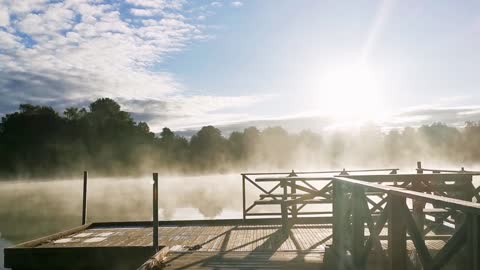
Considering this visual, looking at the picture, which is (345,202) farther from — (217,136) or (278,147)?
(278,147)

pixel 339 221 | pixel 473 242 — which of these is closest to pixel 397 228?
pixel 473 242

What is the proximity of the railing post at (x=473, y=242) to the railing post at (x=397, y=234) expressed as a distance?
0.92 m

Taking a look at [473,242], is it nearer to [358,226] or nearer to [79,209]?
[358,226]

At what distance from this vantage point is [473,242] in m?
2.36

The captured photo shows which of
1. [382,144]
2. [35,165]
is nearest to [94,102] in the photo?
[35,165]

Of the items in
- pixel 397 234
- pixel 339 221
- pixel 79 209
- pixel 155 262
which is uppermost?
pixel 397 234

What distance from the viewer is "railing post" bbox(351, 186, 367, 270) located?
176 inches

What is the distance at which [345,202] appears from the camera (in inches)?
218

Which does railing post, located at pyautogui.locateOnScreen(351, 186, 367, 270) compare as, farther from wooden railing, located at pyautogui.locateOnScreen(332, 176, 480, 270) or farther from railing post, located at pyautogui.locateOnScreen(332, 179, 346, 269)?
railing post, located at pyautogui.locateOnScreen(332, 179, 346, 269)

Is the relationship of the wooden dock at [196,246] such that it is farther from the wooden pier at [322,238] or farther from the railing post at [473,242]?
the railing post at [473,242]

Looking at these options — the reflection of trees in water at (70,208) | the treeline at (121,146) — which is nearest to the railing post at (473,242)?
the reflection of trees in water at (70,208)

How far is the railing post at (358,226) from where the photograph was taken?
4.48 meters

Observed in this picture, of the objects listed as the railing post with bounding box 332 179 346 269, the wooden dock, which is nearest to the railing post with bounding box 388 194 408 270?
the railing post with bounding box 332 179 346 269

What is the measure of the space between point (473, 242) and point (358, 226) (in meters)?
2.27
